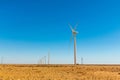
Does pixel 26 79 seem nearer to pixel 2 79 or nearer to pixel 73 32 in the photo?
pixel 2 79

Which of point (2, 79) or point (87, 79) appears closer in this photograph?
point (2, 79)

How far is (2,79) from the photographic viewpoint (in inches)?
1046

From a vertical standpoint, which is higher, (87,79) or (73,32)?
(73,32)

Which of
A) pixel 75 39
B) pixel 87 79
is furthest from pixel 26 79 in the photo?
pixel 75 39

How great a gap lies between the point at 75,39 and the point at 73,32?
4.64 metres

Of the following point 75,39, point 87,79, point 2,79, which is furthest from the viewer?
point 75,39

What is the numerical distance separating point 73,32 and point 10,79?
4484 centimetres

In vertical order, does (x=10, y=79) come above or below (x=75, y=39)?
below

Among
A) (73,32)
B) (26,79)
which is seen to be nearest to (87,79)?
(26,79)

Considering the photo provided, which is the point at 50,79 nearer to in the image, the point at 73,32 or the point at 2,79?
the point at 2,79

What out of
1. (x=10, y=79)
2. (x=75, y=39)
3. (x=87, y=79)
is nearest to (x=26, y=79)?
(x=10, y=79)

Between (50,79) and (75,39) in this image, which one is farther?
(75,39)

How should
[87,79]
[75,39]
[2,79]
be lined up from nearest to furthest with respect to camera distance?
[2,79]
[87,79]
[75,39]

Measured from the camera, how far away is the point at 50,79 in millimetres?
28031
